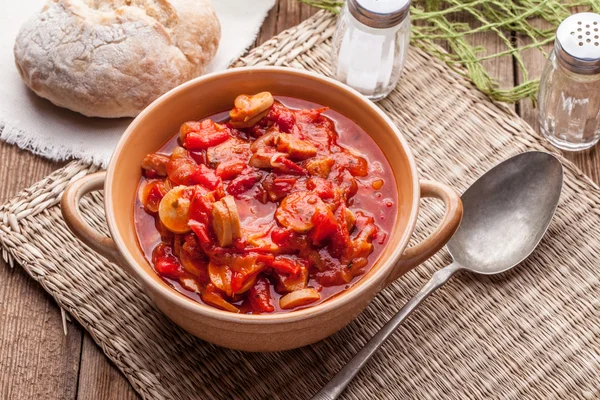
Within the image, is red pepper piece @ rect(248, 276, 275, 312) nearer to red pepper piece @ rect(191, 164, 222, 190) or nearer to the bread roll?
red pepper piece @ rect(191, 164, 222, 190)

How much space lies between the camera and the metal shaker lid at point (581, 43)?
2.83 metres

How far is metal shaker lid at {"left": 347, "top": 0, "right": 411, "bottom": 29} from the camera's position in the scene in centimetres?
286

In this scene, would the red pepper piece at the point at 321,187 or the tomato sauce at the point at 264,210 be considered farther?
the red pepper piece at the point at 321,187

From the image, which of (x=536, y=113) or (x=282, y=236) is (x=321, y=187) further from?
(x=536, y=113)

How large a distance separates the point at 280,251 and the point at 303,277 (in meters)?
0.10

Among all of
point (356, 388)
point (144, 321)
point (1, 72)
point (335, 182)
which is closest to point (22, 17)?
point (1, 72)

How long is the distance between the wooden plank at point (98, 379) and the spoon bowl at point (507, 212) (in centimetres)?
125

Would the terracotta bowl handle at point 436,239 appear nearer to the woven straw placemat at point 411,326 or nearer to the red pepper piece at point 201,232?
the woven straw placemat at point 411,326

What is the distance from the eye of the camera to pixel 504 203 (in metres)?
2.82

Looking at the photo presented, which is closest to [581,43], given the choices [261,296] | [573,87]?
[573,87]

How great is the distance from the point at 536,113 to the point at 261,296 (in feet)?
5.83

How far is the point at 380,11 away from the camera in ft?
9.40

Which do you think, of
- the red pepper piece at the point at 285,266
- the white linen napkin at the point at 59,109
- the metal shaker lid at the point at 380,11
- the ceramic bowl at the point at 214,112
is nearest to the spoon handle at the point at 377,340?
the ceramic bowl at the point at 214,112

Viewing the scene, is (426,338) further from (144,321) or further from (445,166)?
(144,321)
